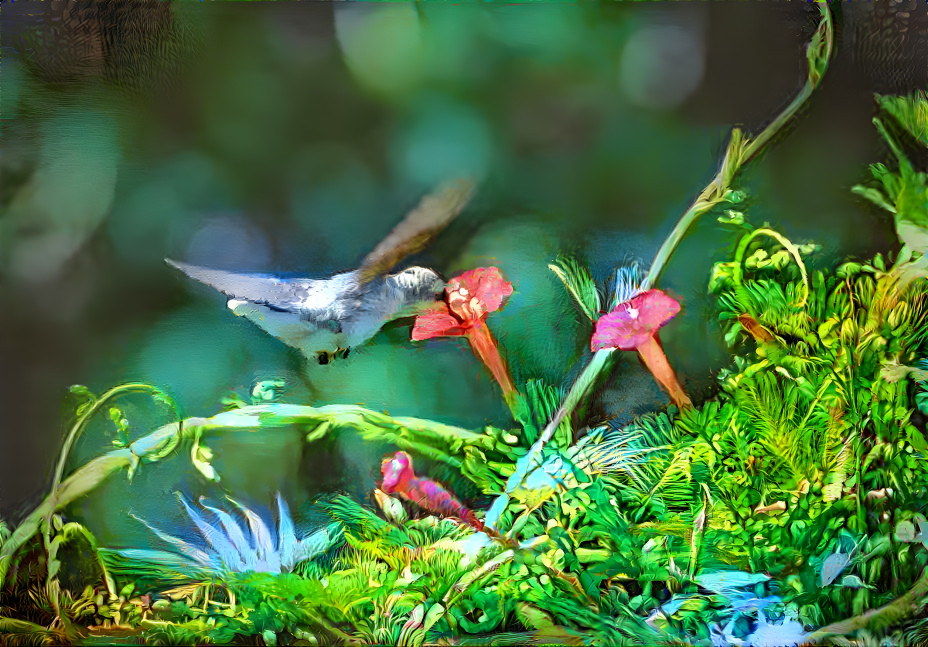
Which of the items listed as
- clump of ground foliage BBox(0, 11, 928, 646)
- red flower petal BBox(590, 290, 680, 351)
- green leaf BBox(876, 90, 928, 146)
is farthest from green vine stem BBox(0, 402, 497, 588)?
green leaf BBox(876, 90, 928, 146)

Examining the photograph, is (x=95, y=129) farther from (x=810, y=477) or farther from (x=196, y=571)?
(x=810, y=477)

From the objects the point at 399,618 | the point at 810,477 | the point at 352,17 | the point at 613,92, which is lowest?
the point at 399,618

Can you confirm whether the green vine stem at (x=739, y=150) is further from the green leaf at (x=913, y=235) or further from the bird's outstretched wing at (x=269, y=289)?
the bird's outstretched wing at (x=269, y=289)

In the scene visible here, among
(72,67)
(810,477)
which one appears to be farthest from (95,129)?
(810,477)

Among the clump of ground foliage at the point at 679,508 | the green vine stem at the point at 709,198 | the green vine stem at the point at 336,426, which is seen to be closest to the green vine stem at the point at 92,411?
the green vine stem at the point at 336,426

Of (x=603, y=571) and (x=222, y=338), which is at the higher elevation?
(x=222, y=338)
